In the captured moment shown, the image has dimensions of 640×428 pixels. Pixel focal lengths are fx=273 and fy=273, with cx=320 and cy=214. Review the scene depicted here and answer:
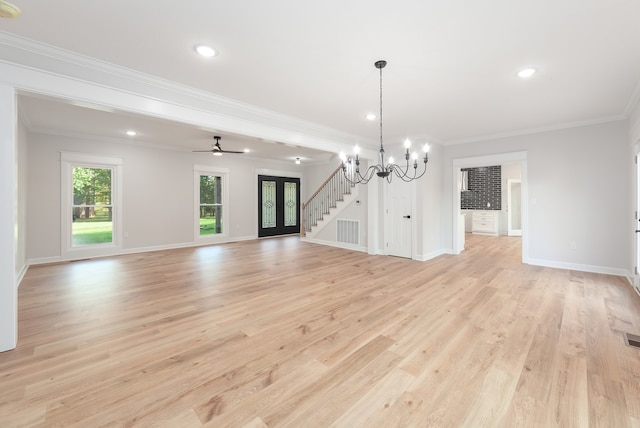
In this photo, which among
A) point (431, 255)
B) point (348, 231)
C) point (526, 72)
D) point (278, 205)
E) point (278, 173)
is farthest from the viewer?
point (278, 205)

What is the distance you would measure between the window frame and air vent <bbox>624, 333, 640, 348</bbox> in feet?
26.1

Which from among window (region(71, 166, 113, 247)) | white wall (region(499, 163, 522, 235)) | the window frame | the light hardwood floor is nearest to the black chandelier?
the light hardwood floor

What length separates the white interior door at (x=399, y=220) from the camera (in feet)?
19.8

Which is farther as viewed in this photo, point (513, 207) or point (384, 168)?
point (513, 207)

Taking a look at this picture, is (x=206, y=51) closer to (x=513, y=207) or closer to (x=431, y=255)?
(x=431, y=255)

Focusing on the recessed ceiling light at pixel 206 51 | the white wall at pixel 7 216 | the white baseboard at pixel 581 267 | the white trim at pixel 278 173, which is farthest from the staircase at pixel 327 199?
the white wall at pixel 7 216

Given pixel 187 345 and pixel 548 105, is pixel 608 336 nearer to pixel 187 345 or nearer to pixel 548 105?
pixel 548 105

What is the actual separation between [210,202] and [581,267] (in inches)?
334

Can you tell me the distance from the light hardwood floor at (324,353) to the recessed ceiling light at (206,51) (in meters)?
2.65

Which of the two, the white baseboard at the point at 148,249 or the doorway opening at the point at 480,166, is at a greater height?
the doorway opening at the point at 480,166

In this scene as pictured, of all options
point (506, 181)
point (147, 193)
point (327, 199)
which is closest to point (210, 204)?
point (147, 193)

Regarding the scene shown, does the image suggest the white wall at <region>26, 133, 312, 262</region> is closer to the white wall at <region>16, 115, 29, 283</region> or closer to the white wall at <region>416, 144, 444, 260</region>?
the white wall at <region>16, 115, 29, 283</region>

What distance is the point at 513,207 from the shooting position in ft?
31.9

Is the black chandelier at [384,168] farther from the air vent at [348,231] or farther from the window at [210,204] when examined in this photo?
the window at [210,204]
